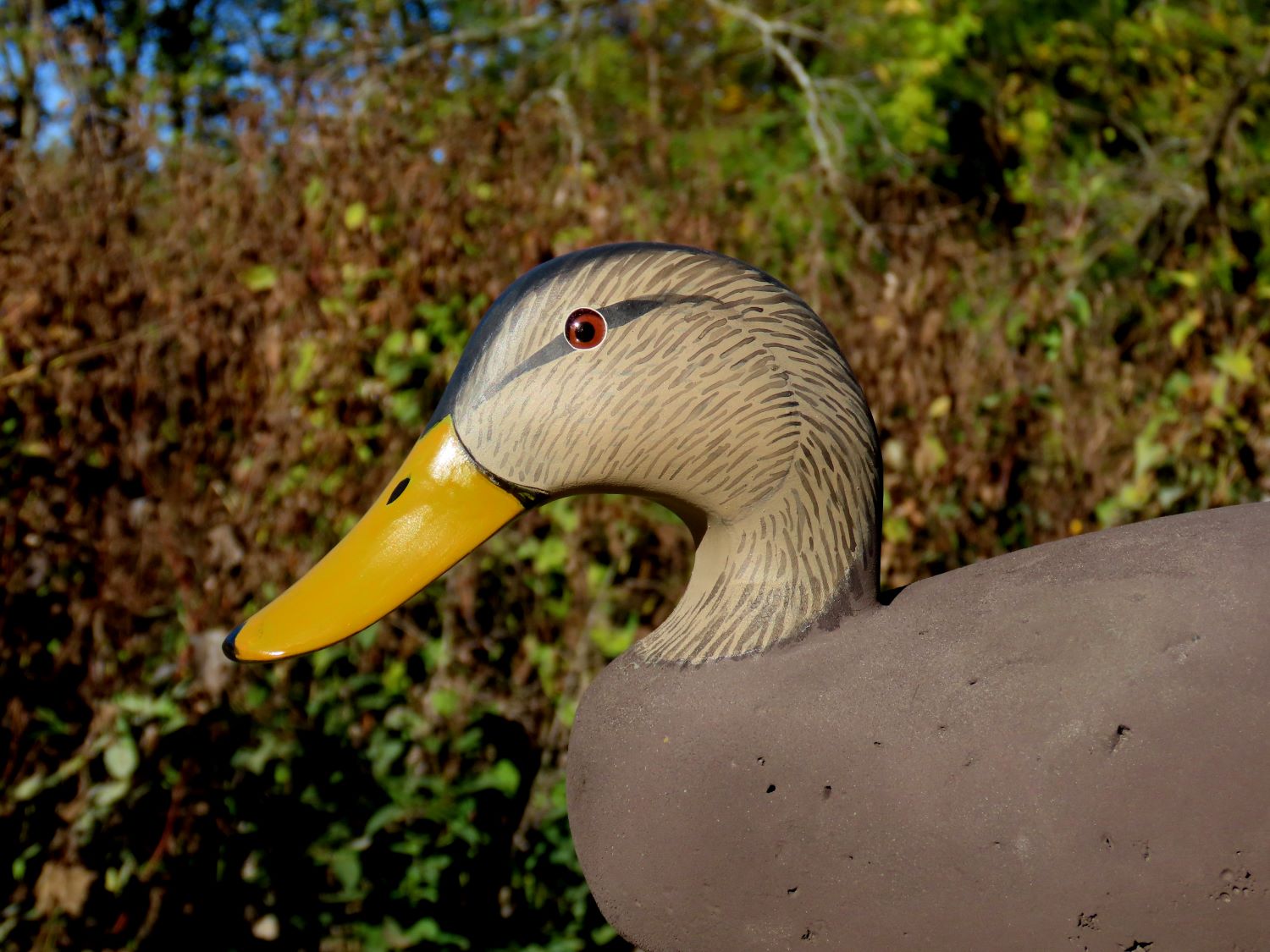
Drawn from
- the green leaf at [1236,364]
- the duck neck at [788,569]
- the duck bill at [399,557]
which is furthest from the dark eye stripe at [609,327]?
the green leaf at [1236,364]

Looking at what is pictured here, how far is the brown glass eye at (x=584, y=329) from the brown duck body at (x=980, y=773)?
399mm

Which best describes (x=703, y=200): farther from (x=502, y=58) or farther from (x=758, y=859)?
(x=502, y=58)

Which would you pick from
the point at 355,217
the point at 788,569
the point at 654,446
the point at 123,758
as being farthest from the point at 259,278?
the point at 788,569

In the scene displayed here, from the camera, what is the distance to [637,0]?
7.44m

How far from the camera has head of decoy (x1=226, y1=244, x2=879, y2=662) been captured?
4.85ft

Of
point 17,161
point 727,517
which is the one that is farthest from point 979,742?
point 17,161

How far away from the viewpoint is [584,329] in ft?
4.85

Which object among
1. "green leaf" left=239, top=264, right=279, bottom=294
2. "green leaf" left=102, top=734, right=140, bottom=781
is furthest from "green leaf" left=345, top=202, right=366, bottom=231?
"green leaf" left=102, top=734, right=140, bottom=781

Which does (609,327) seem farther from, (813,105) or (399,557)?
(813,105)

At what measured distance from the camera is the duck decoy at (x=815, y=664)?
1.28 metres

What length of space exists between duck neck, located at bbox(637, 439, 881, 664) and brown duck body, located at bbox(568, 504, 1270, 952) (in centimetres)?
3

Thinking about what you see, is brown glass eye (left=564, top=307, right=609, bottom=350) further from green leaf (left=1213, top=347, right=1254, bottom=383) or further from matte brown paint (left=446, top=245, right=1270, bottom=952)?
green leaf (left=1213, top=347, right=1254, bottom=383)

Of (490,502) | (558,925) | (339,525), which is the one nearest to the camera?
(490,502)

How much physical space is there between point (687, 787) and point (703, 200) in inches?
128
